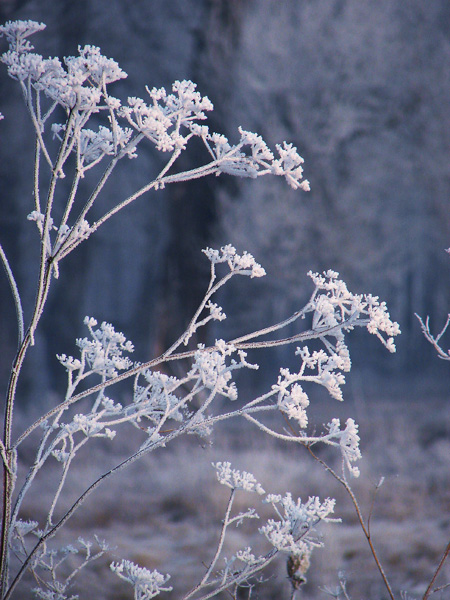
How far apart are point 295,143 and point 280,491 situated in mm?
1582

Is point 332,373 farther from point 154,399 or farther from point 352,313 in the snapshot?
point 154,399

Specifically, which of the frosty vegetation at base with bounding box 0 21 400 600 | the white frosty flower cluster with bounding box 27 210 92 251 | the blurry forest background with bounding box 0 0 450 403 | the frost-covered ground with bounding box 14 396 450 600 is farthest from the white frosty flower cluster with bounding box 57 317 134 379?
the blurry forest background with bounding box 0 0 450 403

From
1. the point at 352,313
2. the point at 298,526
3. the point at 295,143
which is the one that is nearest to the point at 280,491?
the point at 298,526

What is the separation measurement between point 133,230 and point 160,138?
2.30 meters

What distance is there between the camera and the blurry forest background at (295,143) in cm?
255

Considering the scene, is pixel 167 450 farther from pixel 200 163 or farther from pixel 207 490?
pixel 200 163

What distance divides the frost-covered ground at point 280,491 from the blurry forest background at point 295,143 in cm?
47

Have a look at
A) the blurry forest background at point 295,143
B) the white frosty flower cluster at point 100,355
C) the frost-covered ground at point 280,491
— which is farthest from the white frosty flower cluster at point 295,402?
the blurry forest background at point 295,143

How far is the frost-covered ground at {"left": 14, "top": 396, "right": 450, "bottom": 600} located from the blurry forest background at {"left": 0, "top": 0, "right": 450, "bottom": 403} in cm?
47

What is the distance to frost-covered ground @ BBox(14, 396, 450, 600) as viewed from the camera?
5.58ft

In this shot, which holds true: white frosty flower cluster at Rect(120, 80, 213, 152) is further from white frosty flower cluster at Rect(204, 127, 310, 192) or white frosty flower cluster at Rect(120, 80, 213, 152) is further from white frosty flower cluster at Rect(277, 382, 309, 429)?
white frosty flower cluster at Rect(277, 382, 309, 429)

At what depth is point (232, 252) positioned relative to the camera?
808 mm

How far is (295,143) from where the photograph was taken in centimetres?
262

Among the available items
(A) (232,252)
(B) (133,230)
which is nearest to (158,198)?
(B) (133,230)
